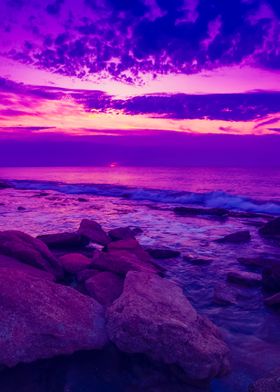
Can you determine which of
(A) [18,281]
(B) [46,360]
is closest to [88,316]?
(B) [46,360]

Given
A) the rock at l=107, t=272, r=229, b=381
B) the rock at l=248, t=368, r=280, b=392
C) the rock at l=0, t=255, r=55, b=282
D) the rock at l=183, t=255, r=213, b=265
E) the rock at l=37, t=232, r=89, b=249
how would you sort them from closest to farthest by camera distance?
the rock at l=248, t=368, r=280, b=392 → the rock at l=107, t=272, r=229, b=381 → the rock at l=0, t=255, r=55, b=282 → the rock at l=183, t=255, r=213, b=265 → the rock at l=37, t=232, r=89, b=249

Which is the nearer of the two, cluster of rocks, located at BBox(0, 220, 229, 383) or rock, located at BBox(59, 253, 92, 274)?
cluster of rocks, located at BBox(0, 220, 229, 383)

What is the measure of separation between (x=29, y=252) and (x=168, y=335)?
4.64 m

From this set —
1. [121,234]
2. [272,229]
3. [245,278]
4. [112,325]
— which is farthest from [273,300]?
[272,229]

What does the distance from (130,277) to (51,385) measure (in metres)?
2.59

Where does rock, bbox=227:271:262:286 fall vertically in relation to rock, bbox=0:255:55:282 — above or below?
below

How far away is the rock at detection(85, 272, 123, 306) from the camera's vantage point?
6945mm

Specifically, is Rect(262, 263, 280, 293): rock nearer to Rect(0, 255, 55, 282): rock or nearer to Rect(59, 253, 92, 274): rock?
Rect(59, 253, 92, 274): rock

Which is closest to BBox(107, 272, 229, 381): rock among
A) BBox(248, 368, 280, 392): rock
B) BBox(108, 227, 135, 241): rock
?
BBox(248, 368, 280, 392): rock

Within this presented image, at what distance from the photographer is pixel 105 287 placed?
7.34 meters

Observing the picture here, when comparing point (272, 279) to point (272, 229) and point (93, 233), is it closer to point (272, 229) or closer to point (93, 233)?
point (93, 233)

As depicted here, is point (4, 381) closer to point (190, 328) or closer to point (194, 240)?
point (190, 328)

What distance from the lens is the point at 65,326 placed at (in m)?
5.18

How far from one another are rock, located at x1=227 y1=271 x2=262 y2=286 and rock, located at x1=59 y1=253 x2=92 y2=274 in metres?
3.77
